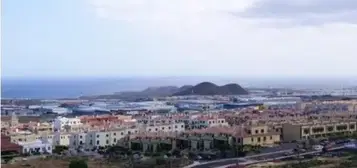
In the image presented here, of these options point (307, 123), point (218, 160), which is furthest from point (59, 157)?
point (307, 123)

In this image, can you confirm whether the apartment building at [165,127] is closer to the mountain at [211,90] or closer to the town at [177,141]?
the town at [177,141]

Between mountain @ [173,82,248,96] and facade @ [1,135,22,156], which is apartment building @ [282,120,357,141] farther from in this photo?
mountain @ [173,82,248,96]

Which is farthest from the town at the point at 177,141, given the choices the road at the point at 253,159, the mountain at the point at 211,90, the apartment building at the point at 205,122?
the mountain at the point at 211,90

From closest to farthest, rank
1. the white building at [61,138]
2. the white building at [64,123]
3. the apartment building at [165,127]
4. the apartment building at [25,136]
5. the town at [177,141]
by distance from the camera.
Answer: the town at [177,141]
the apartment building at [25,136]
the white building at [61,138]
the apartment building at [165,127]
the white building at [64,123]

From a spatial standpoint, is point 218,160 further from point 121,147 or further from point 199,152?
point 121,147

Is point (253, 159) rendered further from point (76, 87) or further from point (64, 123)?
point (76, 87)
